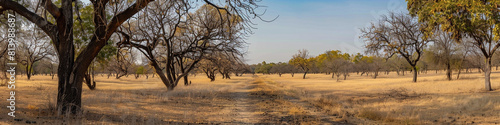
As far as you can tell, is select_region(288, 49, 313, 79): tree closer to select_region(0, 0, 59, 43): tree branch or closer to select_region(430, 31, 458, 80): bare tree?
select_region(430, 31, 458, 80): bare tree

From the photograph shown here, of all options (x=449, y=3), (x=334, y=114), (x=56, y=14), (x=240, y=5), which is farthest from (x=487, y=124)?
(x=56, y=14)

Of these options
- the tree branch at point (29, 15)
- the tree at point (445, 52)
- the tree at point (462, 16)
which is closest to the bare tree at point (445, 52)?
the tree at point (445, 52)

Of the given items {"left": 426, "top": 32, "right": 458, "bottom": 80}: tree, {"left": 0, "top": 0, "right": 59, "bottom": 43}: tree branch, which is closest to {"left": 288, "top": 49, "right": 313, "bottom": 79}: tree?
{"left": 426, "top": 32, "right": 458, "bottom": 80}: tree

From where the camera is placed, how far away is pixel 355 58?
91938 mm

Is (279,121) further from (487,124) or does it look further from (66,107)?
(487,124)

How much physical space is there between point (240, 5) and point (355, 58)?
91865 mm

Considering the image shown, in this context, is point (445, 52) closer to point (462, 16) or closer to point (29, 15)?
point (462, 16)

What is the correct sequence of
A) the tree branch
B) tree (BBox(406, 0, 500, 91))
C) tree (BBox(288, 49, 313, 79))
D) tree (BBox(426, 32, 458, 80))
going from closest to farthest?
the tree branch < tree (BBox(406, 0, 500, 91)) < tree (BBox(426, 32, 458, 80)) < tree (BBox(288, 49, 313, 79))

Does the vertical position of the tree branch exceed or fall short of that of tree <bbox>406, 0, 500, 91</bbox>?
it falls short

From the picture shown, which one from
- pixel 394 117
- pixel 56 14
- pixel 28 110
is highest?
pixel 56 14

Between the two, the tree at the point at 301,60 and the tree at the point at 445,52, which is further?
the tree at the point at 301,60

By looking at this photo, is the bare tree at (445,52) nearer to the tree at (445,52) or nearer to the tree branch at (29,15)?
the tree at (445,52)

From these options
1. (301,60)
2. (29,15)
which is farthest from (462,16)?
(301,60)

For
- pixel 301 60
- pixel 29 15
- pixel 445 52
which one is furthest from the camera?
pixel 301 60
